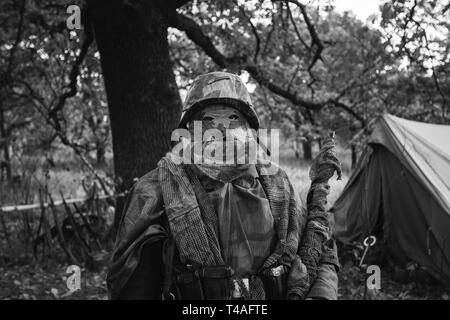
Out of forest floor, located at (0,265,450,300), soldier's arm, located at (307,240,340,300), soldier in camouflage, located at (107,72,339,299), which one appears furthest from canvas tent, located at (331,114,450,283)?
soldier in camouflage, located at (107,72,339,299)

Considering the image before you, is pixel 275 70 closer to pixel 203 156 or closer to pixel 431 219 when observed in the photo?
pixel 431 219

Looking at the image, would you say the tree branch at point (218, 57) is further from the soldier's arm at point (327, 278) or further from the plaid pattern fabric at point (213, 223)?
the soldier's arm at point (327, 278)

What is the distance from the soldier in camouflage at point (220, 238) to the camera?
2139 millimetres

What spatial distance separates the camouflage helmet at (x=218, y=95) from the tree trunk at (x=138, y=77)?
266 cm

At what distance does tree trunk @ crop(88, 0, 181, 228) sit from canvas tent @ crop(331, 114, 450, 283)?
2161 mm

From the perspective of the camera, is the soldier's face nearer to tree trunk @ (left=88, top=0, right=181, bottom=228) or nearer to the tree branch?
tree trunk @ (left=88, top=0, right=181, bottom=228)

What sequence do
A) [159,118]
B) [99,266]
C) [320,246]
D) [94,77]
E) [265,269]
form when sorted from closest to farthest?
1. [265,269]
2. [320,246]
3. [159,118]
4. [99,266]
5. [94,77]

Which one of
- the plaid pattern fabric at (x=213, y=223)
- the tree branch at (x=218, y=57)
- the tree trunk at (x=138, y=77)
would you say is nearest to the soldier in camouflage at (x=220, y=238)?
the plaid pattern fabric at (x=213, y=223)

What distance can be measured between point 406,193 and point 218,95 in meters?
4.60

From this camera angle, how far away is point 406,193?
6.40m
